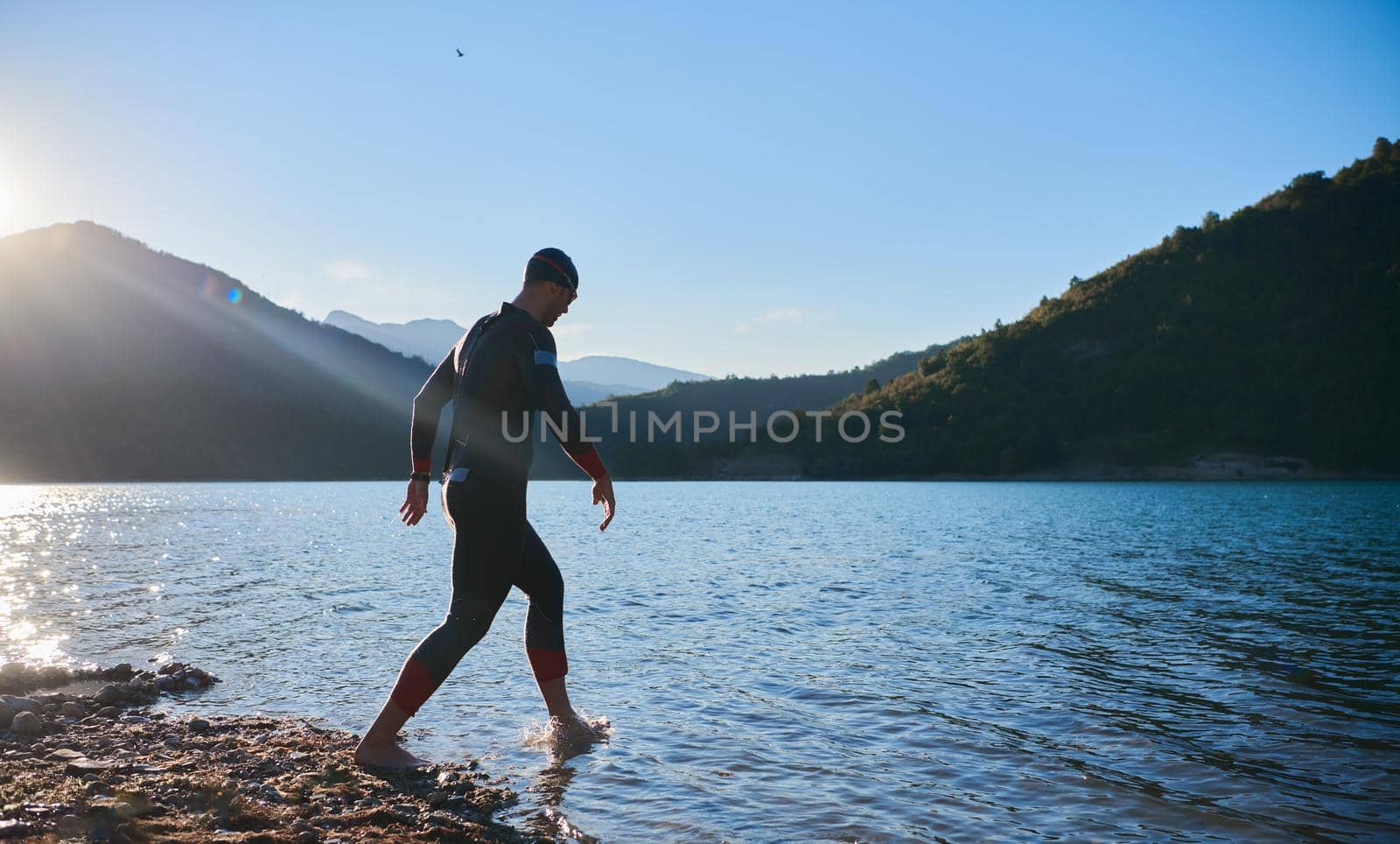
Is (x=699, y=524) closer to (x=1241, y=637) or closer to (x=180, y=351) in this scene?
(x=1241, y=637)

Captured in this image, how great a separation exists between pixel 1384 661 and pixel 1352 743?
3.62m

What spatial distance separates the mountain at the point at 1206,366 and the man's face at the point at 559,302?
4335 inches

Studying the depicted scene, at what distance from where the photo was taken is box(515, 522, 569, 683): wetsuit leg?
5484mm

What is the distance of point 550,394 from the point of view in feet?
16.4

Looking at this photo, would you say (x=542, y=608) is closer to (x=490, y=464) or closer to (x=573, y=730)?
(x=573, y=730)

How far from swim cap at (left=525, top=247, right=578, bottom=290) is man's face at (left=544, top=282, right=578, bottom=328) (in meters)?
0.03

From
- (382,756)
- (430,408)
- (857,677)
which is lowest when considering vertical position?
(857,677)

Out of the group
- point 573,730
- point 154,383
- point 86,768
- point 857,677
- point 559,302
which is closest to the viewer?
point 86,768

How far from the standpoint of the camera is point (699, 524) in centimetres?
3769

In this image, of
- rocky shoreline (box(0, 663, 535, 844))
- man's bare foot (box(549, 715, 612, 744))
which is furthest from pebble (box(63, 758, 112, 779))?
man's bare foot (box(549, 715, 612, 744))

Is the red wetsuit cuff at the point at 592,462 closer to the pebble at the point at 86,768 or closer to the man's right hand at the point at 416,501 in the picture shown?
the man's right hand at the point at 416,501

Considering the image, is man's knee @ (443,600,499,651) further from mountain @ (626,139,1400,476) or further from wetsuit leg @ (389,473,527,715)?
mountain @ (626,139,1400,476)

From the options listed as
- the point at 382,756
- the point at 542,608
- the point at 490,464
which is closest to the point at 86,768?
the point at 382,756

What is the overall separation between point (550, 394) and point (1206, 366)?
387 ft
